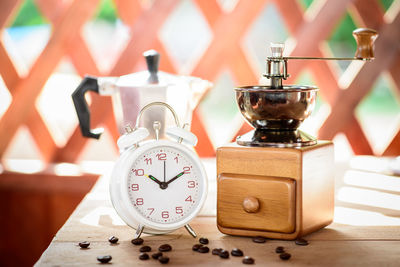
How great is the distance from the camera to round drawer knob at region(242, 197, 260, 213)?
2.36 ft

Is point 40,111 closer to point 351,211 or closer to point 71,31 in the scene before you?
point 71,31

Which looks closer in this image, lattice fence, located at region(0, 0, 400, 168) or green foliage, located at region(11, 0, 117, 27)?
lattice fence, located at region(0, 0, 400, 168)

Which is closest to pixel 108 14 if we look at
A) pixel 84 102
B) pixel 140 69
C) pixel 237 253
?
pixel 140 69

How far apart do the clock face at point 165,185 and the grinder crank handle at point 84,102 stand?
8.9 inches

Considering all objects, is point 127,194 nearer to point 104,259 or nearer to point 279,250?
point 104,259

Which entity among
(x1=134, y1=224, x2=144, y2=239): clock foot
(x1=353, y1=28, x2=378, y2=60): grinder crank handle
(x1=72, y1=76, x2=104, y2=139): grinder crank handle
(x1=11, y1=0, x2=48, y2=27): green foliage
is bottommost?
(x1=134, y1=224, x2=144, y2=239): clock foot

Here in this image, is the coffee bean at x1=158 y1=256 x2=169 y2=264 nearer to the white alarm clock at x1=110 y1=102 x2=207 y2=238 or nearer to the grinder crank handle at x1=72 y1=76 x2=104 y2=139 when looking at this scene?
the white alarm clock at x1=110 y1=102 x2=207 y2=238

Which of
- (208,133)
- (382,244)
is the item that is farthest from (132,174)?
(208,133)

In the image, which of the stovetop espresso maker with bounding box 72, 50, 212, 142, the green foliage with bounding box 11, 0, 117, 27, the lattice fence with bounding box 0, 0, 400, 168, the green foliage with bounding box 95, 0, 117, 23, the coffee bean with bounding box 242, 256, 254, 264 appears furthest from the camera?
the green foliage with bounding box 95, 0, 117, 23

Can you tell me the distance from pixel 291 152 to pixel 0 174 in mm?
953

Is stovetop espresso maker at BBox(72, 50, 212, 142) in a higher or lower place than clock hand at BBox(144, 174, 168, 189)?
higher

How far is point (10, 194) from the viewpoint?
1.42m

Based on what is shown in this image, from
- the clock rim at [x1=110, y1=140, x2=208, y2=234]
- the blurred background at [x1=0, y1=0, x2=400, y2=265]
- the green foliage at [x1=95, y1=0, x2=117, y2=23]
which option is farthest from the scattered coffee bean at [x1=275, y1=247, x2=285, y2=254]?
the green foliage at [x1=95, y1=0, x2=117, y2=23]

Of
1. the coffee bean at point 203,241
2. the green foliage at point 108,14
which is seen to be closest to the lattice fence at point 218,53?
the coffee bean at point 203,241
